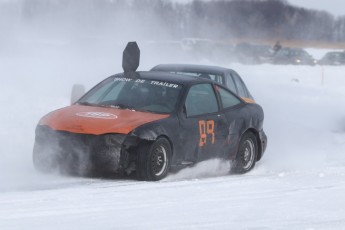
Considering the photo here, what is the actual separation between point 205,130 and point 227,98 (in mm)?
905

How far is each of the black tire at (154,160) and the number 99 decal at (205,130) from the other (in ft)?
2.19

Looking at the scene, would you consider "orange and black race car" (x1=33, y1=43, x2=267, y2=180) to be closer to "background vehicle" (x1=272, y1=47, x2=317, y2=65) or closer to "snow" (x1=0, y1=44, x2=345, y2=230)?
"snow" (x1=0, y1=44, x2=345, y2=230)

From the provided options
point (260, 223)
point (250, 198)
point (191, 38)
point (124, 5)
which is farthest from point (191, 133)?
point (191, 38)

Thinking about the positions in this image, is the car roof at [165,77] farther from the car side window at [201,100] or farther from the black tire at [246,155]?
the black tire at [246,155]

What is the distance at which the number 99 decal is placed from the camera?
10.3m

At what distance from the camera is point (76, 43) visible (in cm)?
4091

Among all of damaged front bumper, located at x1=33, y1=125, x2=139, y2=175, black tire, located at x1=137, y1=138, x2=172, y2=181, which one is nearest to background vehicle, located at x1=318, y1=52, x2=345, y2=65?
black tire, located at x1=137, y1=138, x2=172, y2=181

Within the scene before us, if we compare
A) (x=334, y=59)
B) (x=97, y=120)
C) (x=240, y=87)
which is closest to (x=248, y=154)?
(x=97, y=120)

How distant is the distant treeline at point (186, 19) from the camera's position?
3666 centimetres

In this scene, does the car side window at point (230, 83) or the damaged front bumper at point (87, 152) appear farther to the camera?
the car side window at point (230, 83)

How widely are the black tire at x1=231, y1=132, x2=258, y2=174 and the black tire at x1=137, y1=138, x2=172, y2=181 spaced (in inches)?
60.0

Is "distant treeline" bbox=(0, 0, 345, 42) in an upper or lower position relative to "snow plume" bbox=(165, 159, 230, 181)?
upper

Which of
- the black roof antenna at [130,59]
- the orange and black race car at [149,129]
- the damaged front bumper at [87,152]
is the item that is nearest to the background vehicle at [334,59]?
the black roof antenna at [130,59]

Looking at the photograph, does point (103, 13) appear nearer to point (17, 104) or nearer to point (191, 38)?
point (191, 38)
